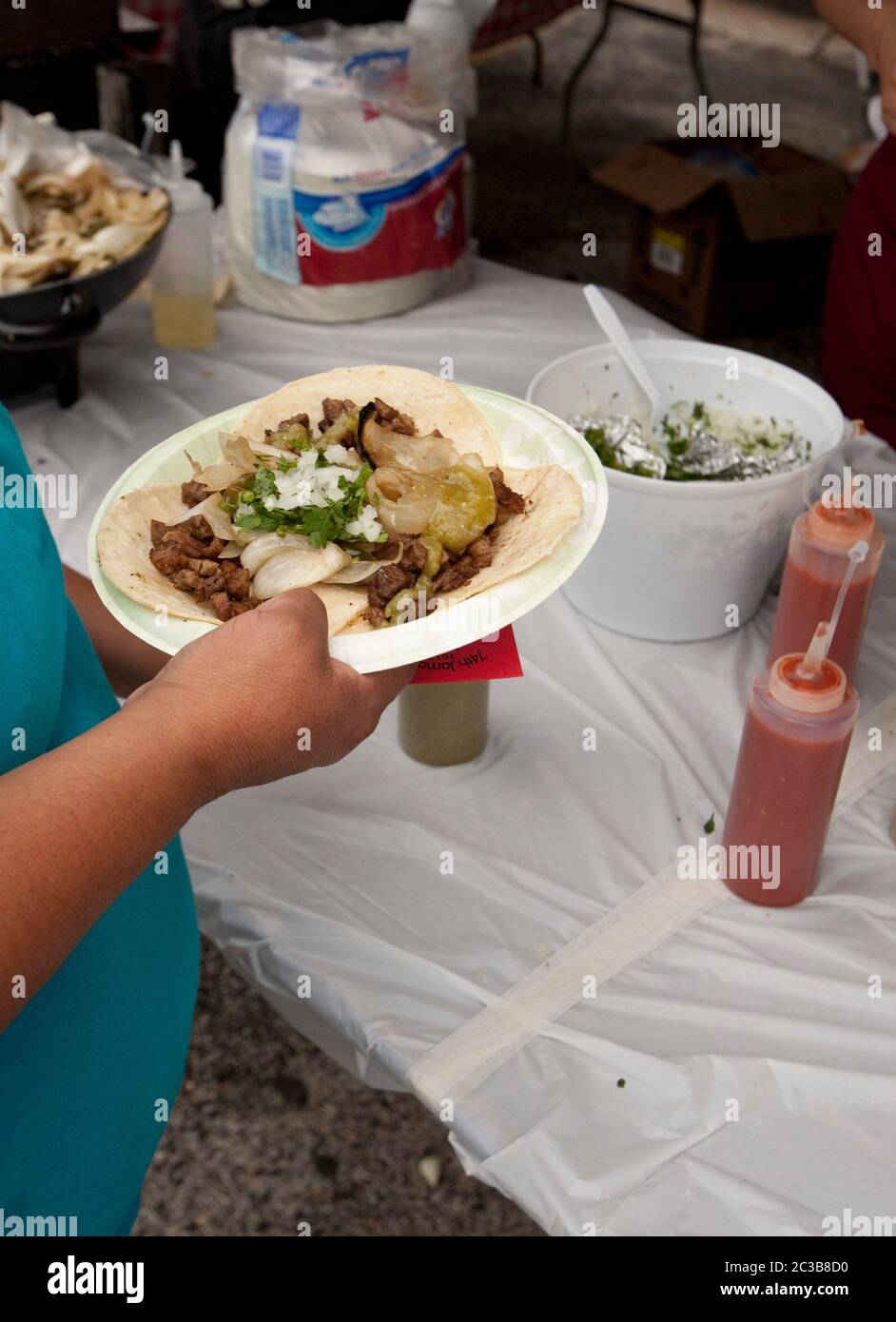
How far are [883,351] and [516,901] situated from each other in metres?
1.36

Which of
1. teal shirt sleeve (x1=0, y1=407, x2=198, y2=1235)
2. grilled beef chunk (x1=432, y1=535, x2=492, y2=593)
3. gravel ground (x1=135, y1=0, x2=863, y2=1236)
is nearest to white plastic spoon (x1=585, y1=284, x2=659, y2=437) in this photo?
grilled beef chunk (x1=432, y1=535, x2=492, y2=593)

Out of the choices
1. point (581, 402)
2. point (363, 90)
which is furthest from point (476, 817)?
point (363, 90)

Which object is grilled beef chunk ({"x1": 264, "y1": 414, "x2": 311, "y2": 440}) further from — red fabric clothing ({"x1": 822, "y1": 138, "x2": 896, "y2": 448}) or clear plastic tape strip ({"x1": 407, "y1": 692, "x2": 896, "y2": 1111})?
red fabric clothing ({"x1": 822, "y1": 138, "x2": 896, "y2": 448})

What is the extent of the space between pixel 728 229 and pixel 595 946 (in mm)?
2708

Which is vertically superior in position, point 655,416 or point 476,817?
point 655,416

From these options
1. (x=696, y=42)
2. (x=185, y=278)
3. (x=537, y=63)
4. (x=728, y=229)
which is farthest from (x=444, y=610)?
(x=537, y=63)

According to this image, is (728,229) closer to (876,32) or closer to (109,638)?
(876,32)

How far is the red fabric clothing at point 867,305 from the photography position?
76.0 inches

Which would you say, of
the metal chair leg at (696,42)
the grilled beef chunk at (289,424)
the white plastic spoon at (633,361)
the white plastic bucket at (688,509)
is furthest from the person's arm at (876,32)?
the metal chair leg at (696,42)

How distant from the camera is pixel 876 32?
176 cm

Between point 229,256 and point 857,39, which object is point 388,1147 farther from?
point 857,39

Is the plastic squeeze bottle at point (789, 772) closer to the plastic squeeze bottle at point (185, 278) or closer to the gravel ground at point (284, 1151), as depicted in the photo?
the gravel ground at point (284, 1151)

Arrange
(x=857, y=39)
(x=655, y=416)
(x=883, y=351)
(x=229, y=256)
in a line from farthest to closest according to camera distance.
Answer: (x=229, y=256) < (x=883, y=351) < (x=857, y=39) < (x=655, y=416)

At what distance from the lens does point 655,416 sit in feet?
4.79
